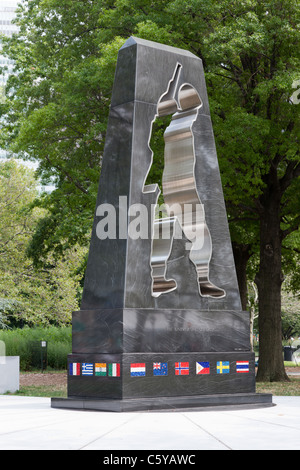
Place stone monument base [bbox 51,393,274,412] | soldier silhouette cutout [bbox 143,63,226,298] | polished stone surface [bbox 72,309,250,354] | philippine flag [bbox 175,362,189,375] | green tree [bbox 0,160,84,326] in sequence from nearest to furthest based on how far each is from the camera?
stone monument base [bbox 51,393,274,412]
polished stone surface [bbox 72,309,250,354]
philippine flag [bbox 175,362,189,375]
soldier silhouette cutout [bbox 143,63,226,298]
green tree [bbox 0,160,84,326]

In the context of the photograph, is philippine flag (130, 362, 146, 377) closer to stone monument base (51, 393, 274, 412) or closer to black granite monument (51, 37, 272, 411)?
black granite monument (51, 37, 272, 411)

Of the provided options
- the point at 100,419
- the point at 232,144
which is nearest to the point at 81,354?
the point at 100,419

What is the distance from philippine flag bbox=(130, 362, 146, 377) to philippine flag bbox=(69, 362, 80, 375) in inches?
43.3

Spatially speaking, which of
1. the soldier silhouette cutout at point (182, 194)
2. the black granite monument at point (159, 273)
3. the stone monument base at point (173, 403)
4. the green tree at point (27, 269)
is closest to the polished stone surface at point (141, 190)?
the black granite monument at point (159, 273)

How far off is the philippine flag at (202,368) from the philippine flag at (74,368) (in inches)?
72.4

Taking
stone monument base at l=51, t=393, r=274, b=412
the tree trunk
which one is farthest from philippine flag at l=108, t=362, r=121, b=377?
the tree trunk

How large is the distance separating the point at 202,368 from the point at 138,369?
1268 mm

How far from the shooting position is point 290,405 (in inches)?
464

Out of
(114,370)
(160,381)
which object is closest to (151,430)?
(114,370)

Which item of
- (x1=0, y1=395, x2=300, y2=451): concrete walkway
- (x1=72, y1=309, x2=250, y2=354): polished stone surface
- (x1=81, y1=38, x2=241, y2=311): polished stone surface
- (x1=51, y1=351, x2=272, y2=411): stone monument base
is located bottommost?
(x1=0, y1=395, x2=300, y2=451): concrete walkway

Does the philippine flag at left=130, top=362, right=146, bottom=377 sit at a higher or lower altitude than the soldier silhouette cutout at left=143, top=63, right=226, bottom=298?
lower

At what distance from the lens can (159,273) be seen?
475 inches

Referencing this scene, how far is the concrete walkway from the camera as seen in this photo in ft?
22.6
